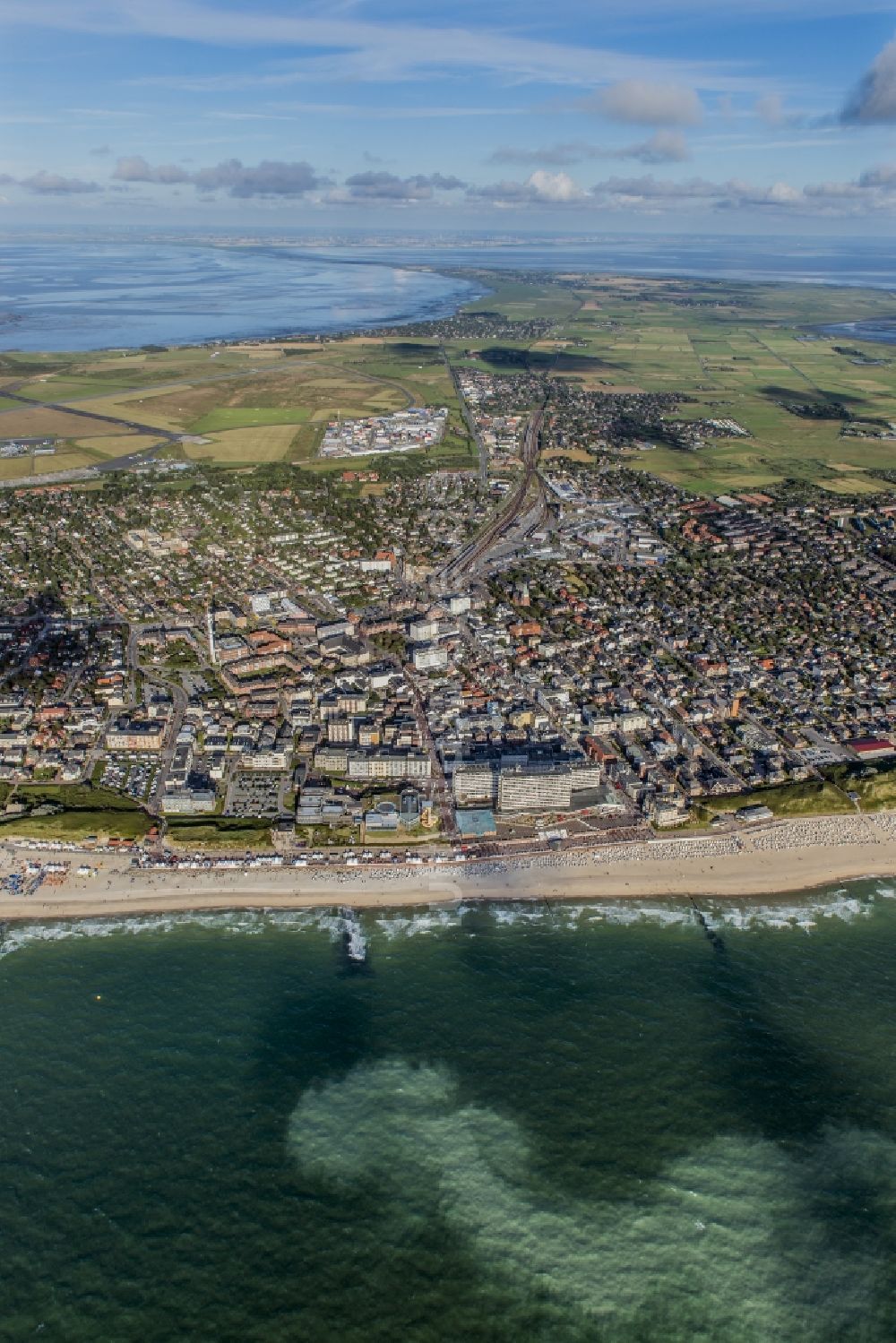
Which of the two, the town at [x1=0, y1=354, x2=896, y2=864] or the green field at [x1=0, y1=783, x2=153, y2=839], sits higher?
the town at [x1=0, y1=354, x2=896, y2=864]

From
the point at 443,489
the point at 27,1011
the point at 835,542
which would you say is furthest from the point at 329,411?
the point at 27,1011

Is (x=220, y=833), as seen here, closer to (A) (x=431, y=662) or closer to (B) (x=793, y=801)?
(A) (x=431, y=662)

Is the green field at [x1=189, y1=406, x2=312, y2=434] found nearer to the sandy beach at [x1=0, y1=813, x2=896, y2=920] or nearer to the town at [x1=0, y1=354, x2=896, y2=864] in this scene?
the town at [x1=0, y1=354, x2=896, y2=864]

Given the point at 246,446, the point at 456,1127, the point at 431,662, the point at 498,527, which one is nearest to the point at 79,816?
the point at 456,1127

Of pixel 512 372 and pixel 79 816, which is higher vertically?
pixel 512 372

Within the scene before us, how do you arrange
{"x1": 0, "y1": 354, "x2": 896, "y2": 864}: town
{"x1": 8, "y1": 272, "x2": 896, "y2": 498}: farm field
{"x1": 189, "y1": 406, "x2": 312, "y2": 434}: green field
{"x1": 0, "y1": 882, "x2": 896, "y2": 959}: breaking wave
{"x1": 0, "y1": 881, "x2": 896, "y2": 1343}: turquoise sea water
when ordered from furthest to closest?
{"x1": 189, "y1": 406, "x2": 312, "y2": 434}: green field, {"x1": 8, "y1": 272, "x2": 896, "y2": 498}: farm field, {"x1": 0, "y1": 354, "x2": 896, "y2": 864}: town, {"x1": 0, "y1": 882, "x2": 896, "y2": 959}: breaking wave, {"x1": 0, "y1": 881, "x2": 896, "y2": 1343}: turquoise sea water

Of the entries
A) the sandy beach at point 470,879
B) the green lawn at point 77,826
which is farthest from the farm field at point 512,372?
the green lawn at point 77,826

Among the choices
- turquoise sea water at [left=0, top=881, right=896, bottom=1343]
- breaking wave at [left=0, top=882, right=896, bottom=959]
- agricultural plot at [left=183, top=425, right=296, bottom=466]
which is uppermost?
agricultural plot at [left=183, top=425, right=296, bottom=466]

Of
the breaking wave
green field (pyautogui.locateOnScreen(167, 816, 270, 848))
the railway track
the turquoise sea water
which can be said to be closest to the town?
green field (pyautogui.locateOnScreen(167, 816, 270, 848))
